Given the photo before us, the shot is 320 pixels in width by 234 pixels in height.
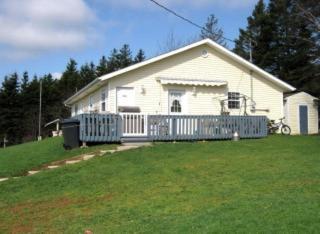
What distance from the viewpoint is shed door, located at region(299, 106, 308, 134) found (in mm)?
25011

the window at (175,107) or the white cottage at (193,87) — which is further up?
the white cottage at (193,87)

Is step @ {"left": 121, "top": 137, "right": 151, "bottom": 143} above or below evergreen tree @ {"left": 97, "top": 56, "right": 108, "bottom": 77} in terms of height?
below

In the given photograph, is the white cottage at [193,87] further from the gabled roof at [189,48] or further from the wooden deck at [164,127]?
the wooden deck at [164,127]

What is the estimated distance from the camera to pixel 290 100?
979 inches

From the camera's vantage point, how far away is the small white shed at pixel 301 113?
24.8 metres

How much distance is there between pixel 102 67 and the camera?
201 ft

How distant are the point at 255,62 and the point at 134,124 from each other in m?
29.5

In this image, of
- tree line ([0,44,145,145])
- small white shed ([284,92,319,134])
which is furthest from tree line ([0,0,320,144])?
small white shed ([284,92,319,134])

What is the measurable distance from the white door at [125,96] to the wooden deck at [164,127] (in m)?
2.20

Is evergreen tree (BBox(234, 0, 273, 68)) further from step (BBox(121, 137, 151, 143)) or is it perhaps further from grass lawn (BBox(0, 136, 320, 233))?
grass lawn (BBox(0, 136, 320, 233))

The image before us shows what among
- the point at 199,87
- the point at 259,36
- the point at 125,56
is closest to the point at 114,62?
the point at 125,56

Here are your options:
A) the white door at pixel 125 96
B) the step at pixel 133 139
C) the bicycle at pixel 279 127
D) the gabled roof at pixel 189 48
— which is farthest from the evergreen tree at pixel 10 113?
the step at pixel 133 139

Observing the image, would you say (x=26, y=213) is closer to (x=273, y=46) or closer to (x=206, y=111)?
(x=206, y=111)

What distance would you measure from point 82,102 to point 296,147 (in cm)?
1672
